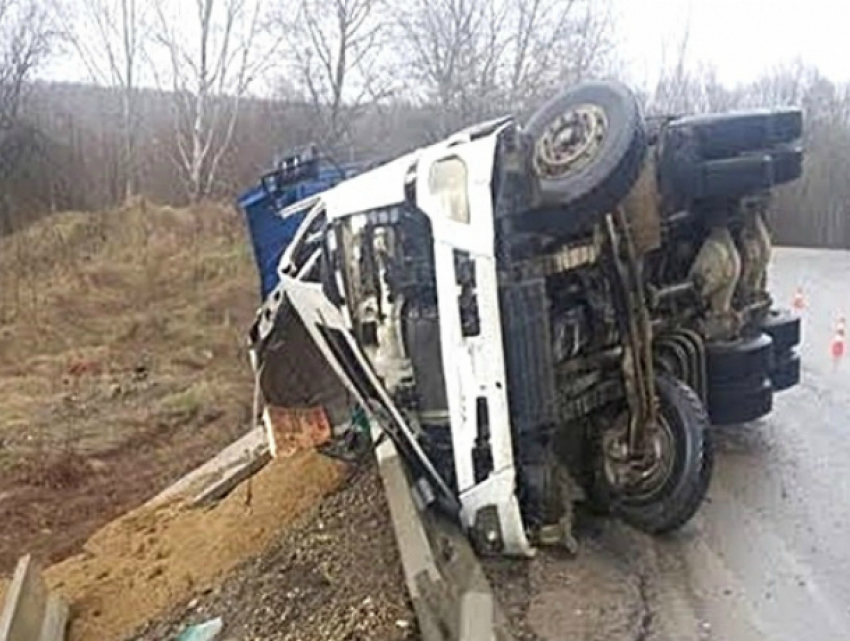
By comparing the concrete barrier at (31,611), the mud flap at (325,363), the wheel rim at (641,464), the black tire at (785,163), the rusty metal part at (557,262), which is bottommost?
the concrete barrier at (31,611)

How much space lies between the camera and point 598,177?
16.3ft

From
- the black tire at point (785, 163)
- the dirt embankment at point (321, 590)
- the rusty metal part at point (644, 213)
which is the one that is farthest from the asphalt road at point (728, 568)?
the black tire at point (785, 163)

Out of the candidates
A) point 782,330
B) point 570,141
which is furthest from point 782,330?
point 570,141

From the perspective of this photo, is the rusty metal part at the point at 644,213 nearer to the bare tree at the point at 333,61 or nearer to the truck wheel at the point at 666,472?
the truck wheel at the point at 666,472

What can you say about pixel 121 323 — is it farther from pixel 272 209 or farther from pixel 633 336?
pixel 633 336

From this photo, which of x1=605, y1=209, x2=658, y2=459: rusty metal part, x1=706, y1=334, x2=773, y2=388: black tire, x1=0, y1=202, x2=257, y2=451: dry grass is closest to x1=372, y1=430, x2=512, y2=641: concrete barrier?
x1=605, y1=209, x2=658, y2=459: rusty metal part

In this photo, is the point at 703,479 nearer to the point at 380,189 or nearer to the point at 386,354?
the point at 386,354

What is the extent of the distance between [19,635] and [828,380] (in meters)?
6.93

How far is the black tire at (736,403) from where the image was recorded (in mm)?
6516

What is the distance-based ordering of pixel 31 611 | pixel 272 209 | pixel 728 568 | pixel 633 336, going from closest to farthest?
pixel 31 611 < pixel 728 568 < pixel 633 336 < pixel 272 209

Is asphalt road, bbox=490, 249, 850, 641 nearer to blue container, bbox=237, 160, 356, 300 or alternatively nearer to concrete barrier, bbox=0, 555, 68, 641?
concrete barrier, bbox=0, 555, 68, 641

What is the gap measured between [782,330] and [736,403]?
3.48 ft

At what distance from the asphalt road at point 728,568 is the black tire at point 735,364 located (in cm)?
58

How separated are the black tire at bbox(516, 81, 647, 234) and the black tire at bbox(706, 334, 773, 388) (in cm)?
173
